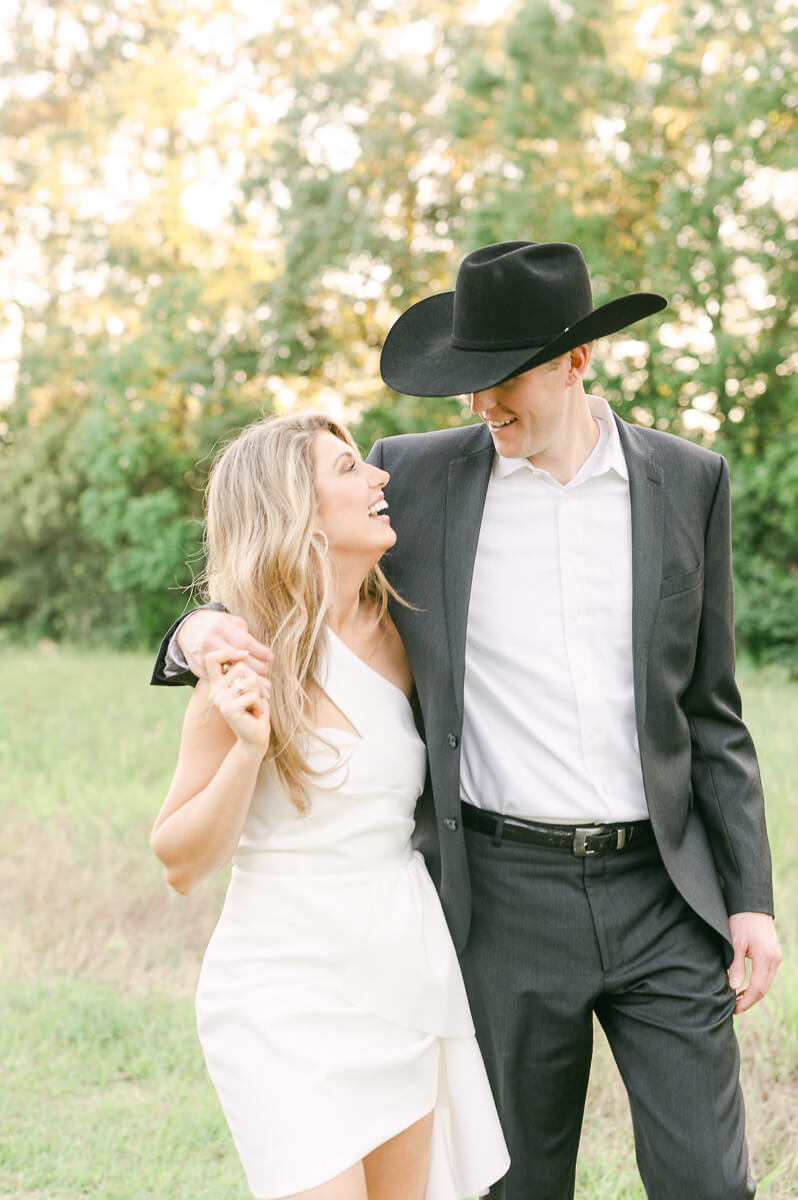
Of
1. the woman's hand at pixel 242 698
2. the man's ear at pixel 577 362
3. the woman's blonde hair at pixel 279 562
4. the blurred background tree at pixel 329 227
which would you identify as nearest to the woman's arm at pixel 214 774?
the woman's hand at pixel 242 698

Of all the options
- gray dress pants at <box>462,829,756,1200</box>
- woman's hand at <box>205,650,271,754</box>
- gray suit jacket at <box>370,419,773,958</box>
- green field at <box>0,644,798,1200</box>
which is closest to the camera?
woman's hand at <box>205,650,271,754</box>

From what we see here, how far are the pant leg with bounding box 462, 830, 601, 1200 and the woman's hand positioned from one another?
73 centimetres

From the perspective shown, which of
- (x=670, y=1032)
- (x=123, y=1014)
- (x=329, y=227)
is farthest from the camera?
(x=329, y=227)

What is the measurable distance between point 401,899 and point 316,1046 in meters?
0.36

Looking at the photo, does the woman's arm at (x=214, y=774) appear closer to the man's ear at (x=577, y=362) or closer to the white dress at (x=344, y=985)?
the white dress at (x=344, y=985)

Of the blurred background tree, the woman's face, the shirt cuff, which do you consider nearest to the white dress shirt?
the woman's face

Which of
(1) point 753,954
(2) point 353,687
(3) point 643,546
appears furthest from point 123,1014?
(3) point 643,546

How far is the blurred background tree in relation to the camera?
51.8ft

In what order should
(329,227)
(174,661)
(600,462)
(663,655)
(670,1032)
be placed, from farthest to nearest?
(329,227), (600,462), (663,655), (670,1032), (174,661)

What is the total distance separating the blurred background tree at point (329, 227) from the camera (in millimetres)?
15797

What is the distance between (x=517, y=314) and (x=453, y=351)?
0.59 feet

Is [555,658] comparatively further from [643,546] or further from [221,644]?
[221,644]

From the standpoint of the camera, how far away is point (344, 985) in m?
2.56

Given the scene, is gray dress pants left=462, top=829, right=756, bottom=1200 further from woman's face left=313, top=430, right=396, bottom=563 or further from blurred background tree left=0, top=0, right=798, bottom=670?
blurred background tree left=0, top=0, right=798, bottom=670
